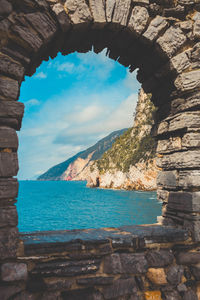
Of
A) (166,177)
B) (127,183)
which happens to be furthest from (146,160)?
(166,177)

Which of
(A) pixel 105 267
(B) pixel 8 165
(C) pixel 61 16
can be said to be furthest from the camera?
(C) pixel 61 16

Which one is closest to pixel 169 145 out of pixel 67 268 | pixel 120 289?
pixel 120 289

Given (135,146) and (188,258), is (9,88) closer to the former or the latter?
(188,258)

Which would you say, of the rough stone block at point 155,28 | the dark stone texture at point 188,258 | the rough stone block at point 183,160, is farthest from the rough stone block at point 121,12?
the dark stone texture at point 188,258

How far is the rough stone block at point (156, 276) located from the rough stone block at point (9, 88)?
289 cm

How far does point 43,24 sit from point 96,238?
2.86 metres

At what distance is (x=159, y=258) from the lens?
300cm

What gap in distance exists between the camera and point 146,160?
2047 inches

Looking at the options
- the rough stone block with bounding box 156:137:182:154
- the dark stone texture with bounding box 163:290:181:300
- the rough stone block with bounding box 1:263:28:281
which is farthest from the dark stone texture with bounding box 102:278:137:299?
the rough stone block with bounding box 156:137:182:154

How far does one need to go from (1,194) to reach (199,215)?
269 cm

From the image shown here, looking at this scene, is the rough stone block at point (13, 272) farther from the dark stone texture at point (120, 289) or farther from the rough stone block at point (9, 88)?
the rough stone block at point (9, 88)

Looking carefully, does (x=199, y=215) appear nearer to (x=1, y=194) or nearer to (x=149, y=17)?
(x=1, y=194)

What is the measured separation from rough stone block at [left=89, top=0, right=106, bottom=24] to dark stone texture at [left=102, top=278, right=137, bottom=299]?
3512 mm

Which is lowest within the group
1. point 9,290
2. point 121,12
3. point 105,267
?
point 9,290
